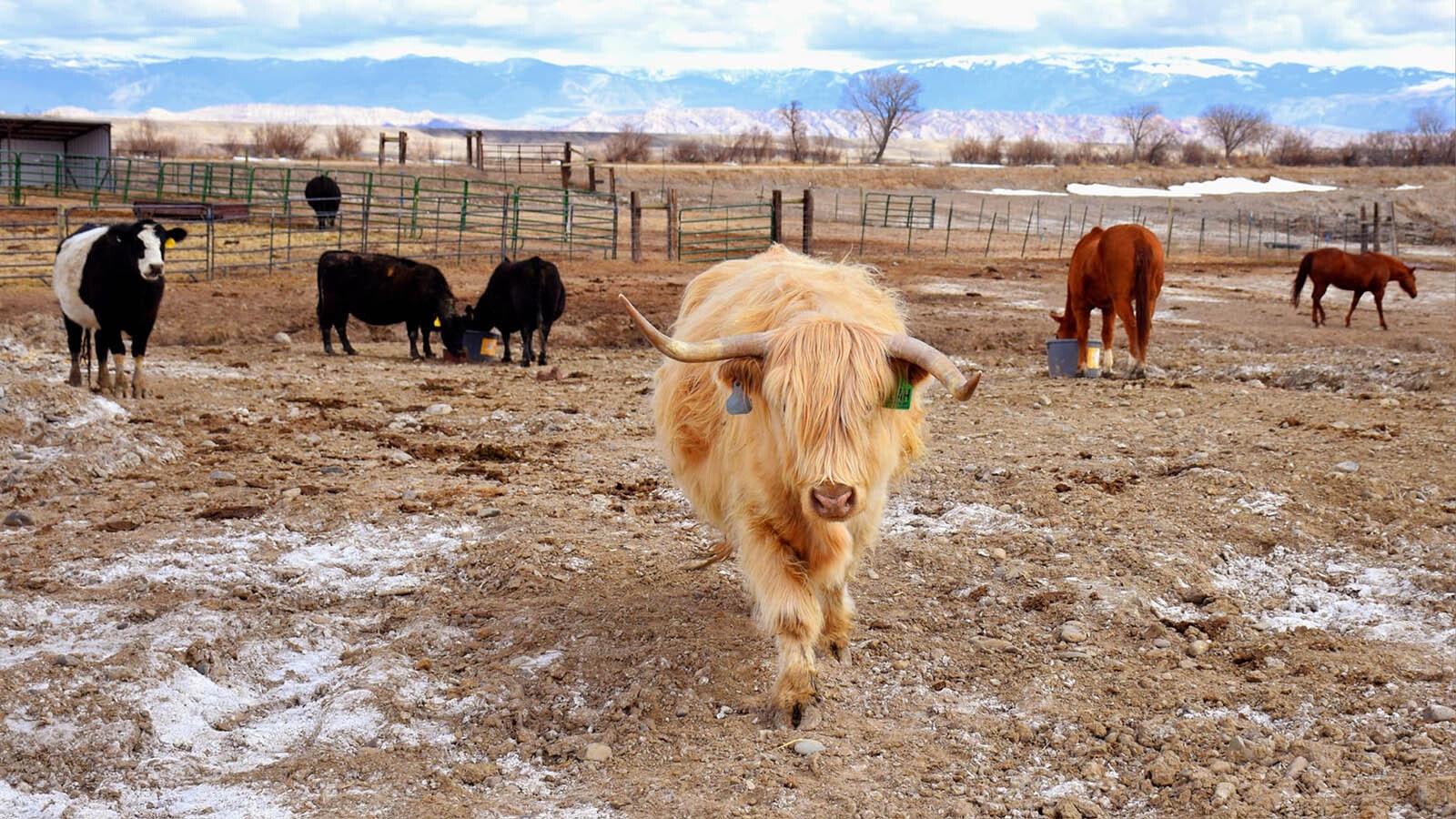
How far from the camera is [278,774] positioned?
404 cm

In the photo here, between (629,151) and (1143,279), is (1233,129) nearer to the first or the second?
(629,151)

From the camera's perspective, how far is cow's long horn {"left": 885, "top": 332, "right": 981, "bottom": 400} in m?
3.93

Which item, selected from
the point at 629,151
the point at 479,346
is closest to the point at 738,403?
the point at 479,346

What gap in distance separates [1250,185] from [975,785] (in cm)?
5508

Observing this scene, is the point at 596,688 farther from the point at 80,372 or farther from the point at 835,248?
the point at 835,248

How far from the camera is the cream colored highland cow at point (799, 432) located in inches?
159

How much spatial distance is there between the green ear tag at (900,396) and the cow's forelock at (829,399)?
3 cm

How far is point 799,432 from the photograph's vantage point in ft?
13.3

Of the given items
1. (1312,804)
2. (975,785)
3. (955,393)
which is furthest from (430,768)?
(1312,804)

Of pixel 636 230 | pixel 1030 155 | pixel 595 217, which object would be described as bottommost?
pixel 636 230

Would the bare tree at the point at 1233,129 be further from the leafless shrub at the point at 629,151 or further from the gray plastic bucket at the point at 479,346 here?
the gray plastic bucket at the point at 479,346

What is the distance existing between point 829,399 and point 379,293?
1035 centimetres

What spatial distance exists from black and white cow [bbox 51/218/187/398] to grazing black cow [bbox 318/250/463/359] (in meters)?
3.51

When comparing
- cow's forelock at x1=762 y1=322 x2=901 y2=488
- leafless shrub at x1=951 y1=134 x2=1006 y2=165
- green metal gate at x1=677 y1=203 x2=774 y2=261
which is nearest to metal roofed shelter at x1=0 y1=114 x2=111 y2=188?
green metal gate at x1=677 y1=203 x2=774 y2=261
